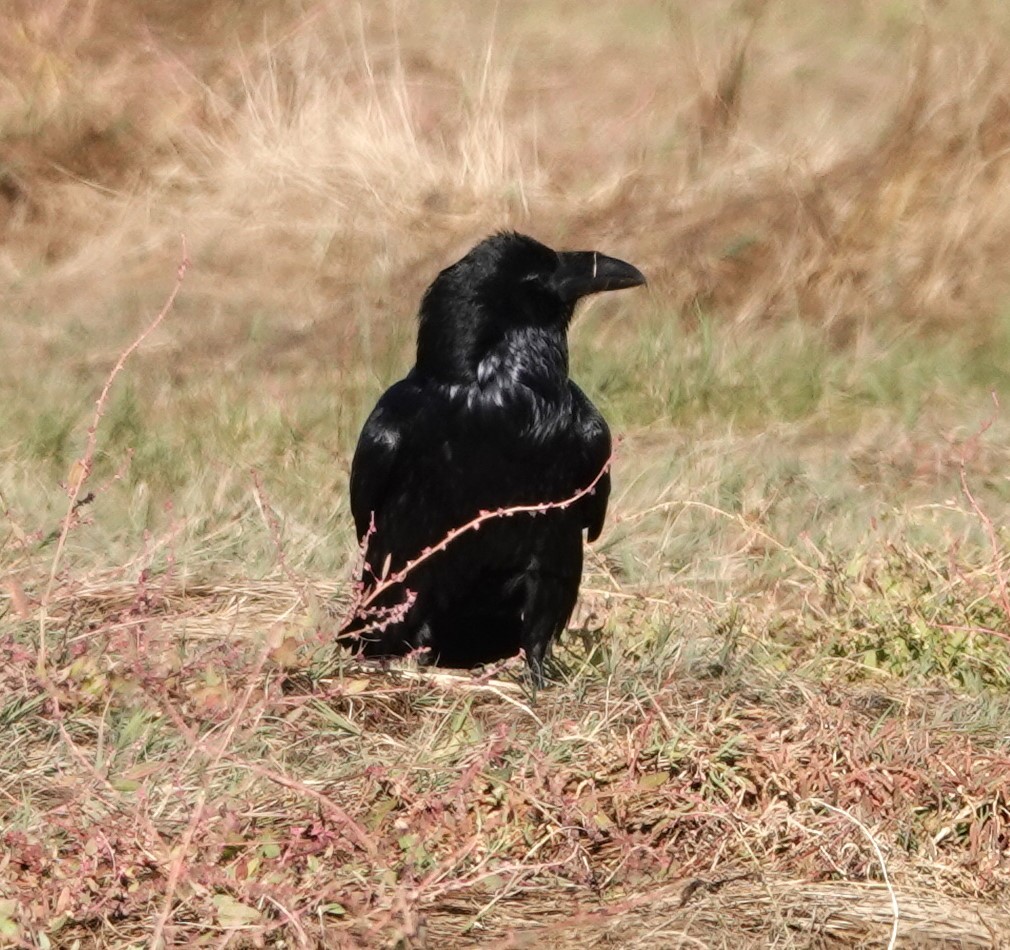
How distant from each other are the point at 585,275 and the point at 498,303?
30 cm

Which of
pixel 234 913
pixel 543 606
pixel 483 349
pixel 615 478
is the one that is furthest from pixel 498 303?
pixel 234 913

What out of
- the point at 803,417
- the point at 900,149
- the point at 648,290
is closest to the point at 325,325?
the point at 648,290

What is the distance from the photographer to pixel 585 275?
5.25 meters

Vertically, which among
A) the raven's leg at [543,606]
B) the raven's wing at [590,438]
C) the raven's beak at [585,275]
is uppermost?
the raven's beak at [585,275]

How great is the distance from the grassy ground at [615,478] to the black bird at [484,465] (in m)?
0.23

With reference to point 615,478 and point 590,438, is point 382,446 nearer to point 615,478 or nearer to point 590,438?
point 590,438

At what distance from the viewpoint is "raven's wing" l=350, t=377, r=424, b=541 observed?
4914 mm

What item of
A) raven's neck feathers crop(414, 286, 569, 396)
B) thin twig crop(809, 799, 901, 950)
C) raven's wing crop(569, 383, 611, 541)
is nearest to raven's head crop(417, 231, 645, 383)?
raven's neck feathers crop(414, 286, 569, 396)

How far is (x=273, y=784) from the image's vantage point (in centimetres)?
377

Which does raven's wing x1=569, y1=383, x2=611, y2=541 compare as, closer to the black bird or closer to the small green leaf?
the black bird

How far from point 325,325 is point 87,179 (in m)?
1.88

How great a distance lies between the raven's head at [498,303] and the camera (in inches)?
196

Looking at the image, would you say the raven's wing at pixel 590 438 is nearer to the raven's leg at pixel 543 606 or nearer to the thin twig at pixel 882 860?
the raven's leg at pixel 543 606

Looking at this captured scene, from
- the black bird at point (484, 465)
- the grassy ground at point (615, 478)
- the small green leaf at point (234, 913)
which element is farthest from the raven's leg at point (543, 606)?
the small green leaf at point (234, 913)
